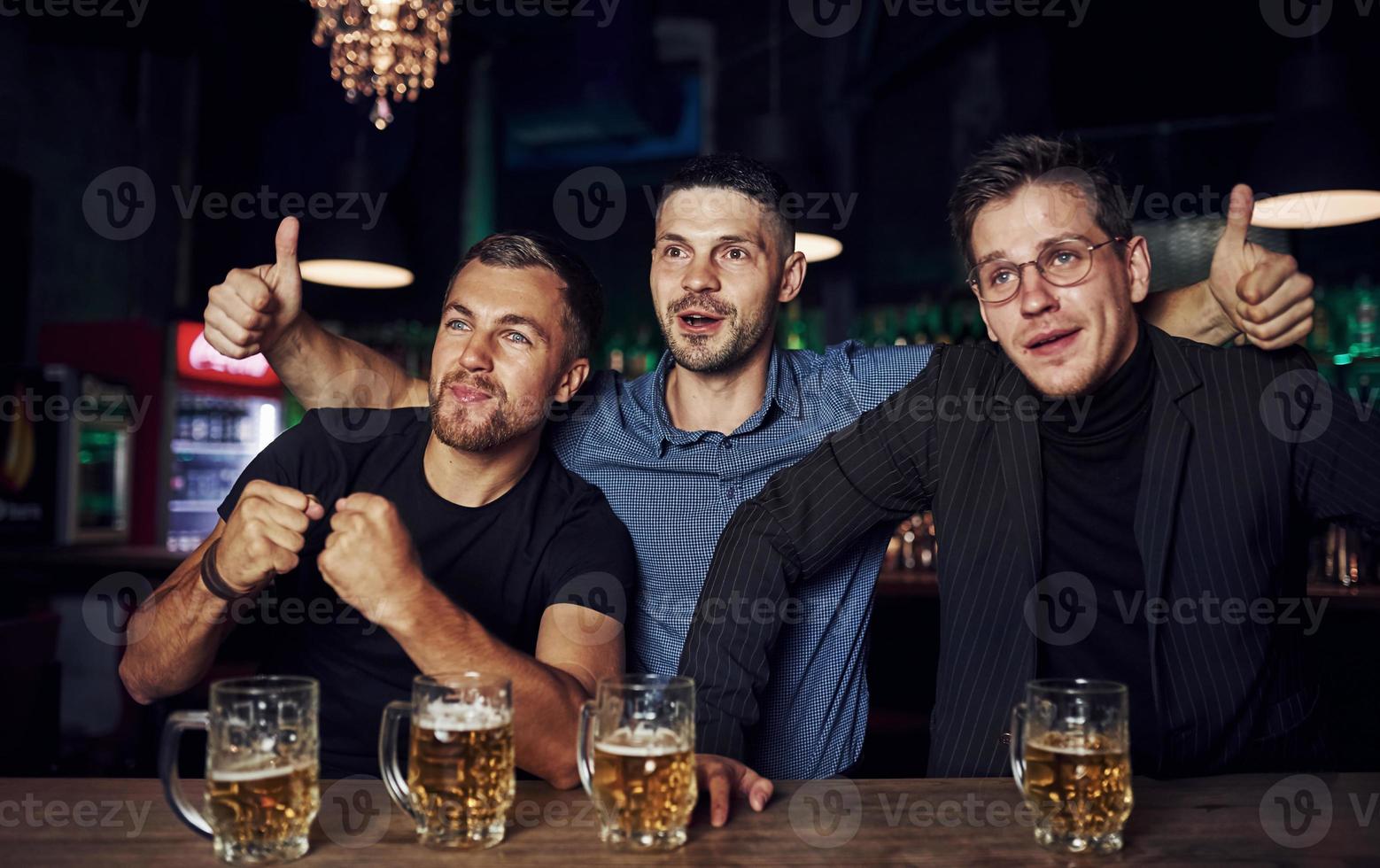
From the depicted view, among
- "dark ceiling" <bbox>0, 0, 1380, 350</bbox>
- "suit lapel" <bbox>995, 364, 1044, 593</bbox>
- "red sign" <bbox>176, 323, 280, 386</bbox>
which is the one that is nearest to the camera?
"suit lapel" <bbox>995, 364, 1044, 593</bbox>

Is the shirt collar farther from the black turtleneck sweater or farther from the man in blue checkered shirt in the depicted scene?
the black turtleneck sweater

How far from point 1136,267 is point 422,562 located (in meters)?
1.30

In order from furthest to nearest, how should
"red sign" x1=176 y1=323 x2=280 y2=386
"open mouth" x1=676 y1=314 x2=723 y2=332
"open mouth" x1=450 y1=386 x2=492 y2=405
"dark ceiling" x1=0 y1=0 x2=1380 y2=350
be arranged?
"red sign" x1=176 y1=323 x2=280 y2=386
"dark ceiling" x1=0 y1=0 x2=1380 y2=350
"open mouth" x1=676 y1=314 x2=723 y2=332
"open mouth" x1=450 y1=386 x2=492 y2=405

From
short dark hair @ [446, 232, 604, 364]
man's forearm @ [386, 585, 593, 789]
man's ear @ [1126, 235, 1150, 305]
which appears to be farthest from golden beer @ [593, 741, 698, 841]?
man's ear @ [1126, 235, 1150, 305]

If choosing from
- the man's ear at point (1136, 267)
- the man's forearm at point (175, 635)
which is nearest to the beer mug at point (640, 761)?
the man's forearm at point (175, 635)

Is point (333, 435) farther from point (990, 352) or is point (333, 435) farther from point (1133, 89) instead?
point (1133, 89)

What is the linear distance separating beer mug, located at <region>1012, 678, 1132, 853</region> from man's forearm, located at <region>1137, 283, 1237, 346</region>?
1.04 metres

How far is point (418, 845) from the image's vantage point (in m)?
1.05

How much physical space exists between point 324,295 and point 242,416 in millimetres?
855

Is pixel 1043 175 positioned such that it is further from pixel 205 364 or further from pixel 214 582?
pixel 205 364

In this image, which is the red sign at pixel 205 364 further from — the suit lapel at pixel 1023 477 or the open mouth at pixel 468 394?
the suit lapel at pixel 1023 477

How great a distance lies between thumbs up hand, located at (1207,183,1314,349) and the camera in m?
1.56

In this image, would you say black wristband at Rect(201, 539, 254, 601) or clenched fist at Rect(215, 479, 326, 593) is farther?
black wristband at Rect(201, 539, 254, 601)

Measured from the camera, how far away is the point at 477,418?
182 cm
